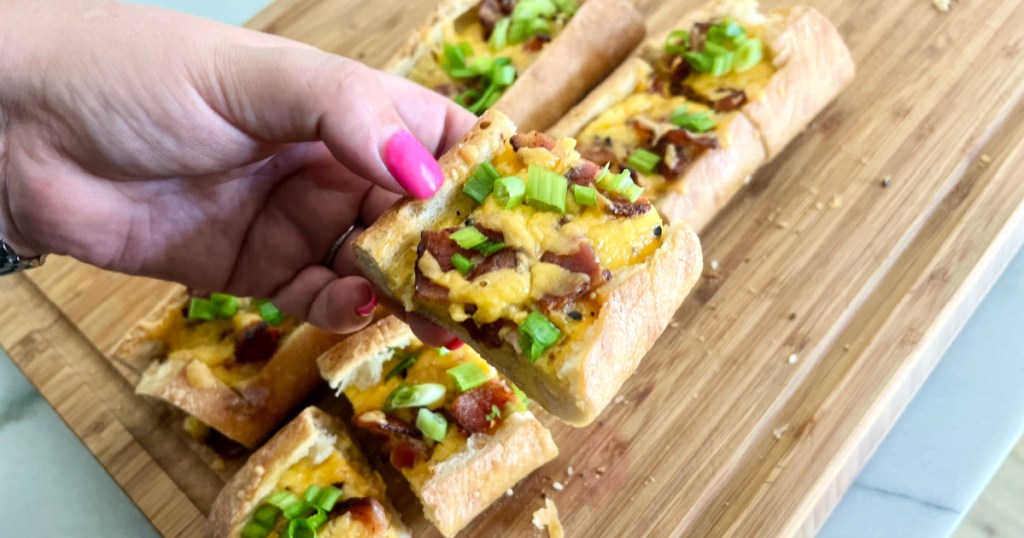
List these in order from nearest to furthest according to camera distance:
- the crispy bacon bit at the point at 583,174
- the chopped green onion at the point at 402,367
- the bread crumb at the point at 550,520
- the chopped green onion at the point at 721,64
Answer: the crispy bacon bit at the point at 583,174 → the bread crumb at the point at 550,520 → the chopped green onion at the point at 402,367 → the chopped green onion at the point at 721,64

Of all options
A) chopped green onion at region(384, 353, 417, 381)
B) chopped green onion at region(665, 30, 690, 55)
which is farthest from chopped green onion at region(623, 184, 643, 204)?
chopped green onion at region(665, 30, 690, 55)

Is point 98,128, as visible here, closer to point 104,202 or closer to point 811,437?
point 104,202

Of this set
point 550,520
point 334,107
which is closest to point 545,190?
point 334,107

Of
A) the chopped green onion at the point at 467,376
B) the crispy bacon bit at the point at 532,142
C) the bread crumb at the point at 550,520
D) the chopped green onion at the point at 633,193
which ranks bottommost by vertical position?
the bread crumb at the point at 550,520

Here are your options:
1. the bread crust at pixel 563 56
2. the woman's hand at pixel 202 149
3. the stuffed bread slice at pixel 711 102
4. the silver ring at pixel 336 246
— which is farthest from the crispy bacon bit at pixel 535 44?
the silver ring at pixel 336 246

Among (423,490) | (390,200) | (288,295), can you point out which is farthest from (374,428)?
(390,200)

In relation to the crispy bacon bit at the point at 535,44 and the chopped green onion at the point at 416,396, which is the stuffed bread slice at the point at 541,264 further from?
the crispy bacon bit at the point at 535,44

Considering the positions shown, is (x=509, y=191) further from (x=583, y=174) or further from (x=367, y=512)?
(x=367, y=512)
